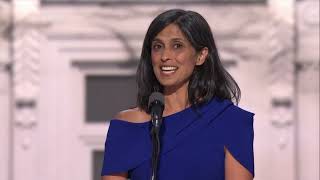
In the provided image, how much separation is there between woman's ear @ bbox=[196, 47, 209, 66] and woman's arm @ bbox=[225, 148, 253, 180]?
0.70ft

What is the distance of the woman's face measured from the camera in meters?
1.80

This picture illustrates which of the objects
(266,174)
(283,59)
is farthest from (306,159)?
(283,59)

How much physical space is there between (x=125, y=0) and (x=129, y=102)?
504 millimetres

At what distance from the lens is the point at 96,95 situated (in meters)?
4.17

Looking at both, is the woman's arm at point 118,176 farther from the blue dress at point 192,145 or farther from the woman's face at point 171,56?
the woman's face at point 171,56

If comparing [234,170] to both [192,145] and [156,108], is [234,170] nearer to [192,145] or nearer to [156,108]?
[192,145]

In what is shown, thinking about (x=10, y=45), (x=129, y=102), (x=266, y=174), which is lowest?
(x=266, y=174)

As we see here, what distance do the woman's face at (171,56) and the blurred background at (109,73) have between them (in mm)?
2247

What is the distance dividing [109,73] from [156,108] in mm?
2456

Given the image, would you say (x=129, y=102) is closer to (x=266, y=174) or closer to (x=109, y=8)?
(x=109, y=8)

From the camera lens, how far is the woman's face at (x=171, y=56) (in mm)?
1797

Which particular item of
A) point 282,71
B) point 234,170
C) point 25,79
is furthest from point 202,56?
point 25,79

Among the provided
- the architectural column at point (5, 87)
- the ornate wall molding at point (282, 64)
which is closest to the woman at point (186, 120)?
the ornate wall molding at point (282, 64)

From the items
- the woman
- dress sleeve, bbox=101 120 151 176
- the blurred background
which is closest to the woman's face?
the woman
